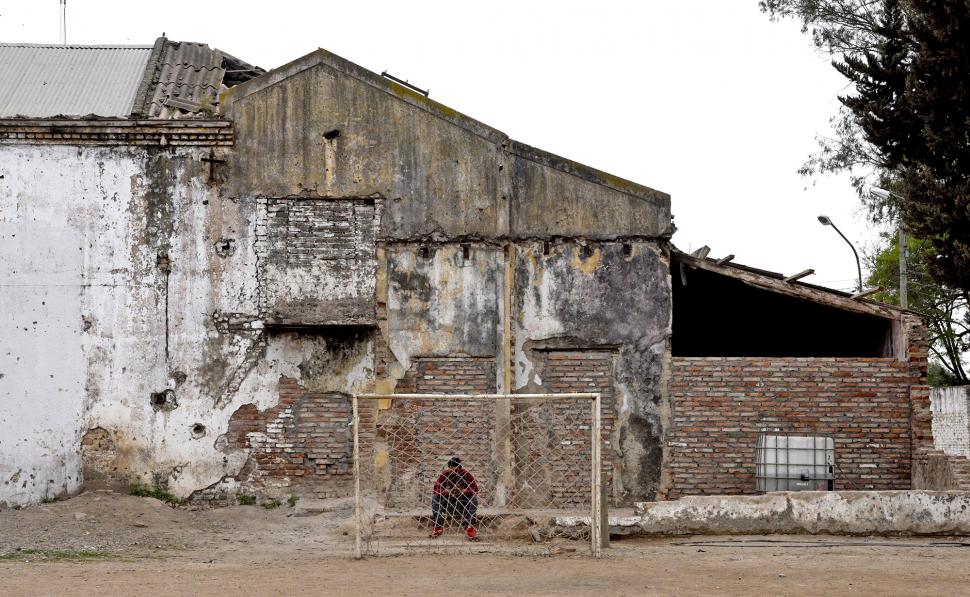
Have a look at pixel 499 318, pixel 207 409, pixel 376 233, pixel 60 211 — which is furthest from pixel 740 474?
pixel 60 211

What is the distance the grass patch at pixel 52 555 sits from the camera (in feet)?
42.7

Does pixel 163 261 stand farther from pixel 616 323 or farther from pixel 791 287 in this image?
pixel 791 287

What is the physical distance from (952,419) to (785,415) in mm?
14533

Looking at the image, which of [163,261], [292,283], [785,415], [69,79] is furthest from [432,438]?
[69,79]

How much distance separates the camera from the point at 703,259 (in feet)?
55.4

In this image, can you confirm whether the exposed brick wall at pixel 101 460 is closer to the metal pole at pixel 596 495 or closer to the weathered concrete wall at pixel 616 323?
the weathered concrete wall at pixel 616 323

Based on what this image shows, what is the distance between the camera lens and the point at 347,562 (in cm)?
1261

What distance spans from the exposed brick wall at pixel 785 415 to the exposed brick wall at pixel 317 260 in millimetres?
4535

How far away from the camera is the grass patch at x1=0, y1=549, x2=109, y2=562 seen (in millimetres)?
13004

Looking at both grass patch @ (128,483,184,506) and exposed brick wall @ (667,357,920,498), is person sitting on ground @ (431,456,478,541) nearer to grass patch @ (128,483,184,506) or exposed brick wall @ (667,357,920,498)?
exposed brick wall @ (667,357,920,498)

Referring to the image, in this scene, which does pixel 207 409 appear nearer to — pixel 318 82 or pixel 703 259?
pixel 318 82

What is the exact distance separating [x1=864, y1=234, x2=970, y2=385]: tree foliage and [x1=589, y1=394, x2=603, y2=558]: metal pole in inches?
976

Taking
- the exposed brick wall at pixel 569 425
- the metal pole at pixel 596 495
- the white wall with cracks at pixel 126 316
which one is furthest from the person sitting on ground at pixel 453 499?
the white wall with cracks at pixel 126 316

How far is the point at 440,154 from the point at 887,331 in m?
6.90
